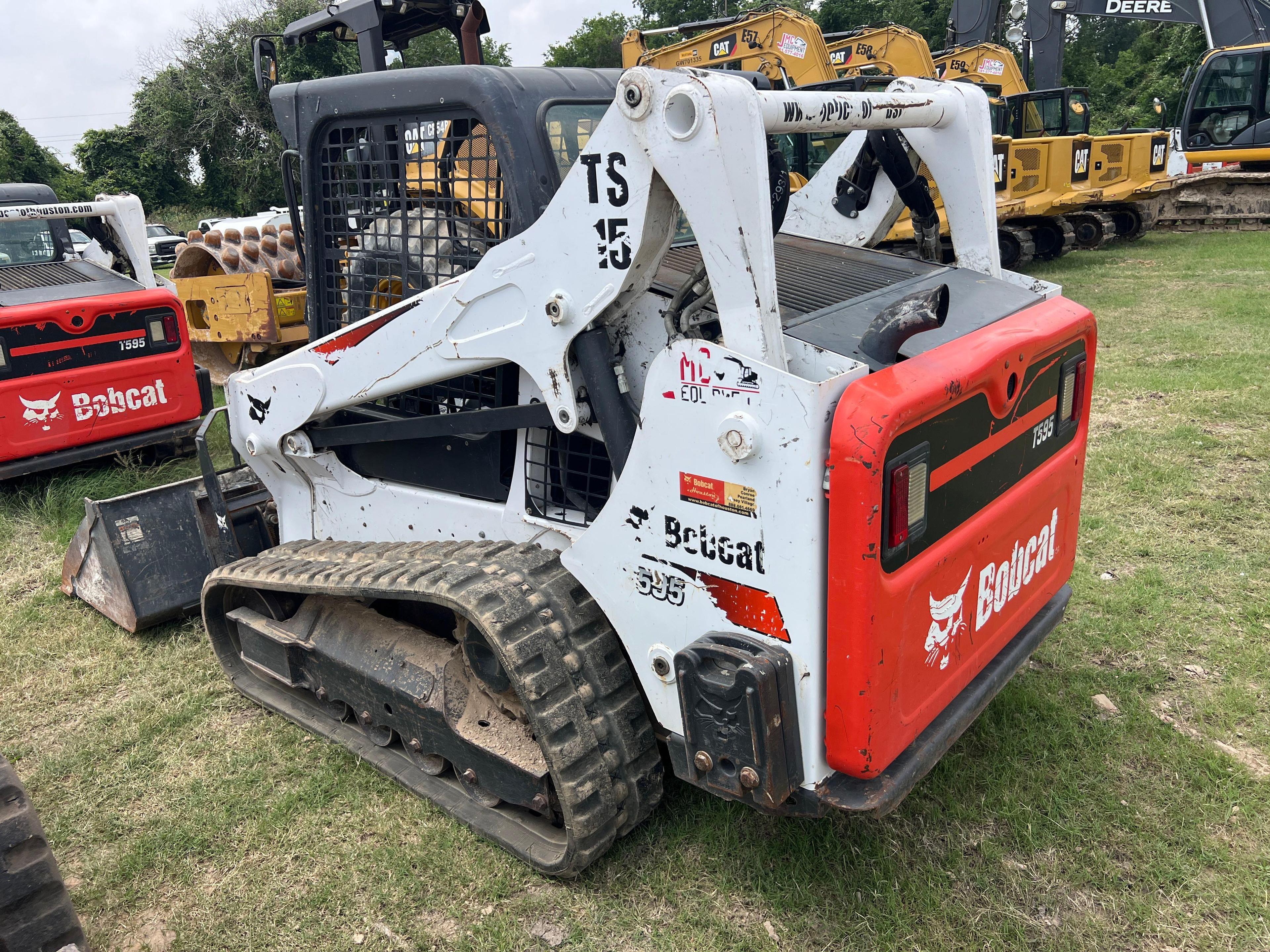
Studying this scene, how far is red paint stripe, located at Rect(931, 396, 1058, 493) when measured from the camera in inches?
85.8

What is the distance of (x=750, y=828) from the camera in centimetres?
275

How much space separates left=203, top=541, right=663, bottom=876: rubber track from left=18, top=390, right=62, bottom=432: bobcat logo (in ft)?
12.9

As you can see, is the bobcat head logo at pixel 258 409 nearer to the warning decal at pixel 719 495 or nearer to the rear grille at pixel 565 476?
the rear grille at pixel 565 476

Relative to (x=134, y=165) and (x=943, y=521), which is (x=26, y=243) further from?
(x=134, y=165)

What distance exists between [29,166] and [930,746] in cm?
3926

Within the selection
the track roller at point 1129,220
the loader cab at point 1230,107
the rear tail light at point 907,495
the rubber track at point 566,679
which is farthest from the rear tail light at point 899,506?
the loader cab at point 1230,107

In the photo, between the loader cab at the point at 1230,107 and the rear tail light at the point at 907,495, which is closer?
the rear tail light at the point at 907,495

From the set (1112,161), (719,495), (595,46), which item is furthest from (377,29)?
(595,46)

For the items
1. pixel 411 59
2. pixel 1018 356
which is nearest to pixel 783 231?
pixel 1018 356

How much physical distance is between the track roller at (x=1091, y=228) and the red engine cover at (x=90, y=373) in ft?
41.0

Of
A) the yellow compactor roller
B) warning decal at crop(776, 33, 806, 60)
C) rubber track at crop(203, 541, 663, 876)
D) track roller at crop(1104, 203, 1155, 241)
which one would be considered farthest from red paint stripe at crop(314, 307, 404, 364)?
track roller at crop(1104, 203, 1155, 241)

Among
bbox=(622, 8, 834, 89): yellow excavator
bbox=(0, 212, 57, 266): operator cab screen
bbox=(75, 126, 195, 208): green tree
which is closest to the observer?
bbox=(0, 212, 57, 266): operator cab screen

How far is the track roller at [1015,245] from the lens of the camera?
12906 millimetres

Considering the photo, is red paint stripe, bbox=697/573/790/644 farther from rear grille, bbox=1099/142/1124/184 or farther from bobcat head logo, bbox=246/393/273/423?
rear grille, bbox=1099/142/1124/184
